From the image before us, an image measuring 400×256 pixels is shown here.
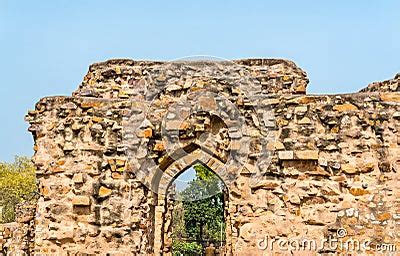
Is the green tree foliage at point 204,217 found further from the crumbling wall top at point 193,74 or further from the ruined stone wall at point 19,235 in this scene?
the ruined stone wall at point 19,235

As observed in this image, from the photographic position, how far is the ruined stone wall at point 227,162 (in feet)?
16.4

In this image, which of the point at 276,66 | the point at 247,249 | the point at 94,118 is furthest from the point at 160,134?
the point at 276,66

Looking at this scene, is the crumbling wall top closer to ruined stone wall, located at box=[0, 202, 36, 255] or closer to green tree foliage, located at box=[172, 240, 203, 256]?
ruined stone wall, located at box=[0, 202, 36, 255]

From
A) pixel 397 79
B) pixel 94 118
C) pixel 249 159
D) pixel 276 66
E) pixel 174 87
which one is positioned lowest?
pixel 249 159

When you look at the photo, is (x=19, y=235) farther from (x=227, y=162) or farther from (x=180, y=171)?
(x=227, y=162)

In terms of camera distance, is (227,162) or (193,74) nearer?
(227,162)

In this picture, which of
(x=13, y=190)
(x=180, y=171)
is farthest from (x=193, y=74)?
(x=13, y=190)

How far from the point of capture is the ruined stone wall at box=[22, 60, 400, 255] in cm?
499

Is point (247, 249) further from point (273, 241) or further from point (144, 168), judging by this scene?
point (144, 168)

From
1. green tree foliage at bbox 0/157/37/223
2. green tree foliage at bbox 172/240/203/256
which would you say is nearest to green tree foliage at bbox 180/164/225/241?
green tree foliage at bbox 172/240/203/256

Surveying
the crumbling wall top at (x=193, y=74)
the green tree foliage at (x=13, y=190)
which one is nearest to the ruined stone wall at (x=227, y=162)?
the crumbling wall top at (x=193, y=74)

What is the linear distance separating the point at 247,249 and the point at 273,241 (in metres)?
0.28

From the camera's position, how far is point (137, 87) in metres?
8.92

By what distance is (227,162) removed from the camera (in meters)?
5.27
